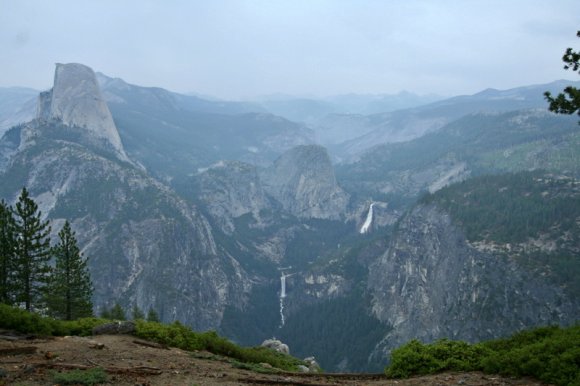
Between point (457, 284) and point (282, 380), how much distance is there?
581ft

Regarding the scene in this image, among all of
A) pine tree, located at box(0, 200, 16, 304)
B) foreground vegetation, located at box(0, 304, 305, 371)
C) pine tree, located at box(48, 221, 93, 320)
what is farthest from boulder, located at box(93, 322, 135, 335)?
pine tree, located at box(48, 221, 93, 320)

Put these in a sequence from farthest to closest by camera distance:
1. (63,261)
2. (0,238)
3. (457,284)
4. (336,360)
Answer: (336,360) → (457,284) → (63,261) → (0,238)

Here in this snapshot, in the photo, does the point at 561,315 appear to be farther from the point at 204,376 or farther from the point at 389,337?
the point at 204,376

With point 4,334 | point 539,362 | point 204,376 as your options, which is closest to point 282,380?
point 204,376

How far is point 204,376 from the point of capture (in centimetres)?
2208

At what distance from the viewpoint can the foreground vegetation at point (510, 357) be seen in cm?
1873

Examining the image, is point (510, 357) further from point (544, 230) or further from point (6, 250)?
point (544, 230)

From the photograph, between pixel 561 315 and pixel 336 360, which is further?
pixel 336 360

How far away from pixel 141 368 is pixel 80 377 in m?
3.52

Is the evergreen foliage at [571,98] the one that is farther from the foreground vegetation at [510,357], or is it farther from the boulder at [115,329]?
the boulder at [115,329]

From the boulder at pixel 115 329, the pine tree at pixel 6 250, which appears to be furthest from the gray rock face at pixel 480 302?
the pine tree at pixel 6 250

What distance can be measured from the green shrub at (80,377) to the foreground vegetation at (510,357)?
1409 centimetres

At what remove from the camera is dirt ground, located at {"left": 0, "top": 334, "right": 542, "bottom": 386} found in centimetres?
2000

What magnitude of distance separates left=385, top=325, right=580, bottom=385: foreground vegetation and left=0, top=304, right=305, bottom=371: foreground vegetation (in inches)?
479
